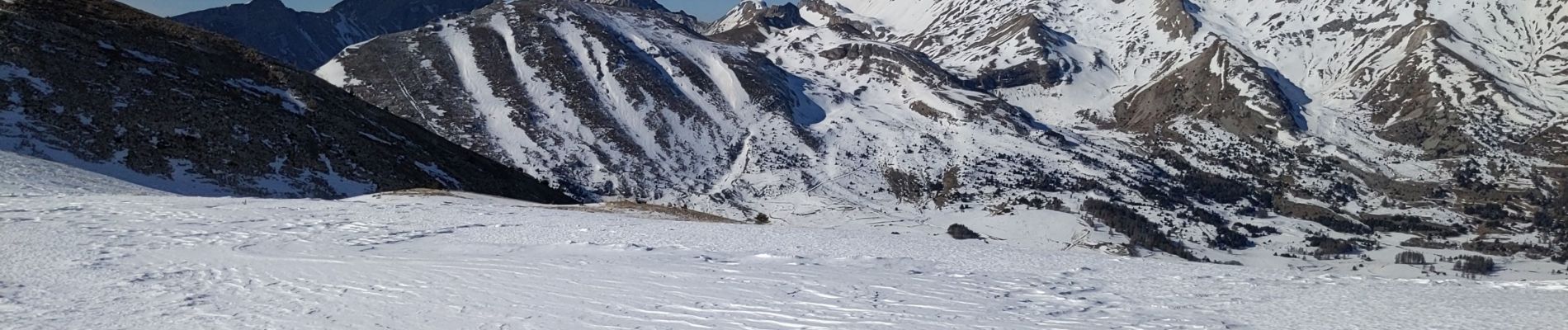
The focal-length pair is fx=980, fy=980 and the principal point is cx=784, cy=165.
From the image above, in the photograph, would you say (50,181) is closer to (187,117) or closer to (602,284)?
(187,117)

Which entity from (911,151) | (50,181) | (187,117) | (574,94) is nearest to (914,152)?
(911,151)

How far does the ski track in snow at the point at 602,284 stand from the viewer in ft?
42.9

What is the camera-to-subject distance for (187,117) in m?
36.6

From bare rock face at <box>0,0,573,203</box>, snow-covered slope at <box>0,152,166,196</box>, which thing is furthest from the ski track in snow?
bare rock face at <box>0,0,573,203</box>

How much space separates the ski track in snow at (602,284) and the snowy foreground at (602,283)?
5 cm

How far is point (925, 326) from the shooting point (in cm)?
1327

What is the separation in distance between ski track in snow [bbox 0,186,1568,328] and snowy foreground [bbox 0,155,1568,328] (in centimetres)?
5

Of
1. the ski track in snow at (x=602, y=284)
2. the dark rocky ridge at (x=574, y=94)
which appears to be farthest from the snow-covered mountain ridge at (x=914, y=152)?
the ski track in snow at (x=602, y=284)

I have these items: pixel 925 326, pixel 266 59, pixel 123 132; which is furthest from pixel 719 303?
pixel 266 59

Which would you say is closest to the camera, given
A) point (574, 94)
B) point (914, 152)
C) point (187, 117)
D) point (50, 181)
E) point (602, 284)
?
point (602, 284)

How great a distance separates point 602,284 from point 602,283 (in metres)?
0.06

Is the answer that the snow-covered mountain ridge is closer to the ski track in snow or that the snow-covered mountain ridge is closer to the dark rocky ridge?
the dark rocky ridge

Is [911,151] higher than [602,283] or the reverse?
higher

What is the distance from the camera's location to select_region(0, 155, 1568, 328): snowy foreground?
13.1m
